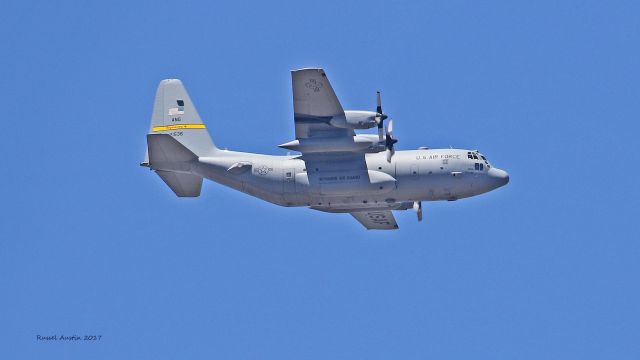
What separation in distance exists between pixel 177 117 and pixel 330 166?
6.30 metres

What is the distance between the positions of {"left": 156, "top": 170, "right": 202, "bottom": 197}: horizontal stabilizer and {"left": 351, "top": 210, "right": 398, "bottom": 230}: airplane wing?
568 cm

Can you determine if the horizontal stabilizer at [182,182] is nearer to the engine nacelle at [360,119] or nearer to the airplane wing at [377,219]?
the airplane wing at [377,219]

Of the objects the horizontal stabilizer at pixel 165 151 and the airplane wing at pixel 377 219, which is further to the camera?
the airplane wing at pixel 377 219

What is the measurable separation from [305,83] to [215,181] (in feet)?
17.7

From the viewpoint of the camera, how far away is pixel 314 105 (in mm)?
33406

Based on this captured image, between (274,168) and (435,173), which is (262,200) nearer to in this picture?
(274,168)

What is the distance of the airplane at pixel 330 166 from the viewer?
33.6 meters

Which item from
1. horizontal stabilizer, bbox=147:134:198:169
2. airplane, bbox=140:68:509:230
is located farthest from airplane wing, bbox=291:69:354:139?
horizontal stabilizer, bbox=147:134:198:169

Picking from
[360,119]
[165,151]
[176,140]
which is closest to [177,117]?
[176,140]

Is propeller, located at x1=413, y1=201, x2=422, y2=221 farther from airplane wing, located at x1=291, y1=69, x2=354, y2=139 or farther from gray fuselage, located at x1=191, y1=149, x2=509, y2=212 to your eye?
airplane wing, located at x1=291, y1=69, x2=354, y2=139

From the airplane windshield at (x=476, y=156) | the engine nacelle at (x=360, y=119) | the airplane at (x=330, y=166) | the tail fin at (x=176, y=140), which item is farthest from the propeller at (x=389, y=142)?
the tail fin at (x=176, y=140)

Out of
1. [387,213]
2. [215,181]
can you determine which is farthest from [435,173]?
[215,181]

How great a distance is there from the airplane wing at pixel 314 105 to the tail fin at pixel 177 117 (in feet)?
14.3

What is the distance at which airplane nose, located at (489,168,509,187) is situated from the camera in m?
35.1
